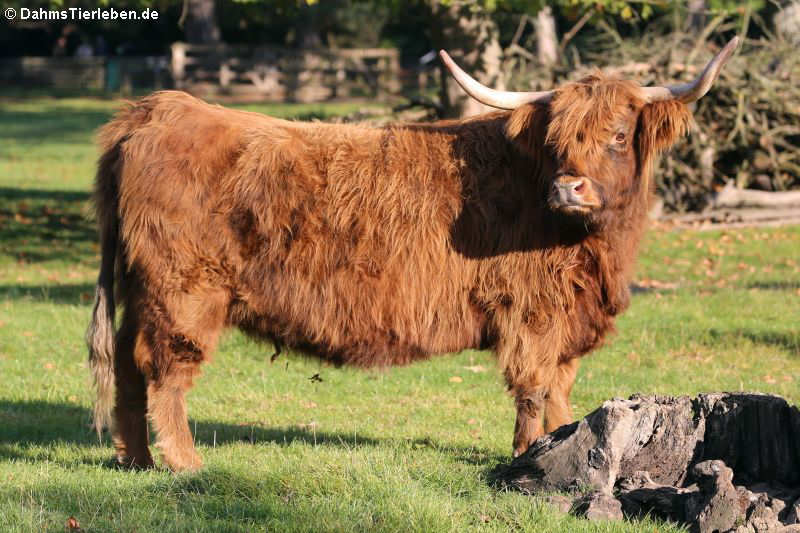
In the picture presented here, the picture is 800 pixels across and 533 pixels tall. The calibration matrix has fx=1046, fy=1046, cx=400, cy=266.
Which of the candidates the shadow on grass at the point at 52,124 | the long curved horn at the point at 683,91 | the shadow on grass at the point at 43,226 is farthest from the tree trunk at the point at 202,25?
the long curved horn at the point at 683,91

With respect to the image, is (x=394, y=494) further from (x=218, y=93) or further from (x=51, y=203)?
(x=218, y=93)

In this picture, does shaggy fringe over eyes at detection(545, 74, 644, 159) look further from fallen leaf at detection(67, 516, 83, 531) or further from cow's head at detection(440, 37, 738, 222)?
fallen leaf at detection(67, 516, 83, 531)

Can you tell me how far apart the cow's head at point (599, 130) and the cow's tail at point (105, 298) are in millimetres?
2039

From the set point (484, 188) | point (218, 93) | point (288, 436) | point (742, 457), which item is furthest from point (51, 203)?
point (218, 93)

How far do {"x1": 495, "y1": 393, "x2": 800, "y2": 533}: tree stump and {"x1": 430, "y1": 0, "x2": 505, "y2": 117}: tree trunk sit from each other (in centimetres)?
865

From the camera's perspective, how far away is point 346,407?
24.5 feet

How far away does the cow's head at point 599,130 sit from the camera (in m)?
5.37

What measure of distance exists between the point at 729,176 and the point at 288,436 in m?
12.3

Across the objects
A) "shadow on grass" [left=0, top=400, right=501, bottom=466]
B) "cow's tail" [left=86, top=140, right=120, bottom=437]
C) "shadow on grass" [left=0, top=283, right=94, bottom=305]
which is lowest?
"shadow on grass" [left=0, top=283, right=94, bottom=305]

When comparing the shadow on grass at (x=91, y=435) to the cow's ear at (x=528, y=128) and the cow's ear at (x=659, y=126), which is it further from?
the cow's ear at (x=659, y=126)

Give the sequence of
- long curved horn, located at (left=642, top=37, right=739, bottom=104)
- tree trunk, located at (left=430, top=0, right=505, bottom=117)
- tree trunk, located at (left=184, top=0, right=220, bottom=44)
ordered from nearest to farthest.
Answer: long curved horn, located at (left=642, top=37, right=739, bottom=104) < tree trunk, located at (left=430, top=0, right=505, bottom=117) < tree trunk, located at (left=184, top=0, right=220, bottom=44)

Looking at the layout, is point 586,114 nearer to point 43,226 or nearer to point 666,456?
point 666,456

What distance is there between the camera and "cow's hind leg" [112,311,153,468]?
583cm

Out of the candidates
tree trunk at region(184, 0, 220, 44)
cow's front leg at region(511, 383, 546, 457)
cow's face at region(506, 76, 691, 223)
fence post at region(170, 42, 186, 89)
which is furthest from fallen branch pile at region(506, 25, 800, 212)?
tree trunk at region(184, 0, 220, 44)
